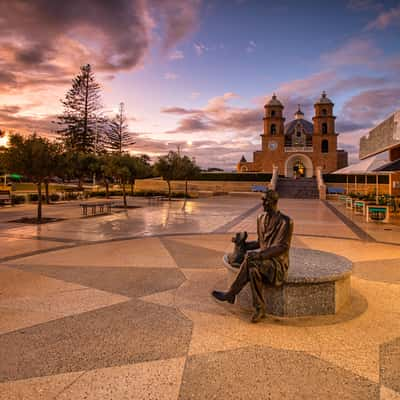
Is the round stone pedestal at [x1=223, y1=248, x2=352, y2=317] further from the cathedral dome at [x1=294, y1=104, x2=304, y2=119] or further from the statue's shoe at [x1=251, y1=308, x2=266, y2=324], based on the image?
the cathedral dome at [x1=294, y1=104, x2=304, y2=119]

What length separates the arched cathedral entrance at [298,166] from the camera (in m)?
54.1

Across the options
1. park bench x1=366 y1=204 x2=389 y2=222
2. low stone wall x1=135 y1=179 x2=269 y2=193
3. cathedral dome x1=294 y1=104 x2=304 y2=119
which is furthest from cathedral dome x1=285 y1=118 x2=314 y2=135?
park bench x1=366 y1=204 x2=389 y2=222

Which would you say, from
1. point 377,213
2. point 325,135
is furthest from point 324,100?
point 377,213

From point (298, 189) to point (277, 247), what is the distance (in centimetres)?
3286

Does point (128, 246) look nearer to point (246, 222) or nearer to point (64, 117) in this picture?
point (246, 222)

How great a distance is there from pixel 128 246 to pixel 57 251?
5.59 feet

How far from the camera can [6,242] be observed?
8719 millimetres

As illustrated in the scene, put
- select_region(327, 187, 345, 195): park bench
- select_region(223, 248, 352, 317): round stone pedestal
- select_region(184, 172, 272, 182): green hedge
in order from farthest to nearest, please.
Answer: select_region(184, 172, 272, 182): green hedge → select_region(327, 187, 345, 195): park bench → select_region(223, 248, 352, 317): round stone pedestal

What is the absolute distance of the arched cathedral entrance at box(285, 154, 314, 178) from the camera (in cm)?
5409

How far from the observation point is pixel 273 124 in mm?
54375

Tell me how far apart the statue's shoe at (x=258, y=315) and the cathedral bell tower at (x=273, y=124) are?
52.9 metres

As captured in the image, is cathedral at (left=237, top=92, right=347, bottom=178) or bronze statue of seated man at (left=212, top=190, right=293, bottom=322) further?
cathedral at (left=237, top=92, right=347, bottom=178)

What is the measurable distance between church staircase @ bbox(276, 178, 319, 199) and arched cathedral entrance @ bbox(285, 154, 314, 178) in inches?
612

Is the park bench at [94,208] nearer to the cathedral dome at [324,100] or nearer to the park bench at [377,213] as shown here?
the park bench at [377,213]
